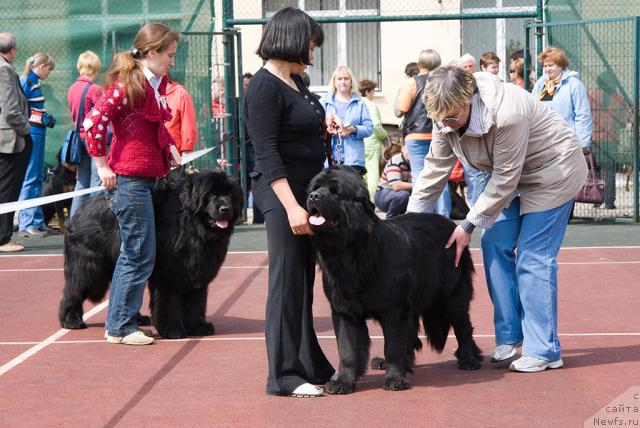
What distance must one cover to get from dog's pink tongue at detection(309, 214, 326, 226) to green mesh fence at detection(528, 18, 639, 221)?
321 inches

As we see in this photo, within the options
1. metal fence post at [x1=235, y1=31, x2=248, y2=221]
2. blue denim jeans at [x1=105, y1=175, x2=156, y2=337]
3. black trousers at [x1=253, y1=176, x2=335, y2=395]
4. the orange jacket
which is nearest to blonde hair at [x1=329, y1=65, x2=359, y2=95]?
the orange jacket

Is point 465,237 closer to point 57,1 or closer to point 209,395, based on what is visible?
point 209,395

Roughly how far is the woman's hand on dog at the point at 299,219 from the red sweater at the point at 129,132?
69.6 inches

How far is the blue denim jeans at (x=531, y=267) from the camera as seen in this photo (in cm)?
562

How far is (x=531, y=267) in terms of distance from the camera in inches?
222

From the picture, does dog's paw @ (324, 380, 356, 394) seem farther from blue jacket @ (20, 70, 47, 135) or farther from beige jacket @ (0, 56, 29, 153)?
blue jacket @ (20, 70, 47, 135)

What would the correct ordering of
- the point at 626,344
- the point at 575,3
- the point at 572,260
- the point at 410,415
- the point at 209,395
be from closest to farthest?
1. the point at 410,415
2. the point at 209,395
3. the point at 626,344
4. the point at 572,260
5. the point at 575,3

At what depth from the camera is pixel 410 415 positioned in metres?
4.86

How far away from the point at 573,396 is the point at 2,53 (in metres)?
7.63

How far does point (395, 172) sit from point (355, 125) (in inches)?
64.5

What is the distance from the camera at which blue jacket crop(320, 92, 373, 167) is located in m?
10.4

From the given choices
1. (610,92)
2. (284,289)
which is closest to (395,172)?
(610,92)

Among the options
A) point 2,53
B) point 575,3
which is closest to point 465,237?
point 2,53

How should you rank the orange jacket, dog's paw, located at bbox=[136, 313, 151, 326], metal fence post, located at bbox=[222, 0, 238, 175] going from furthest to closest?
metal fence post, located at bbox=[222, 0, 238, 175], the orange jacket, dog's paw, located at bbox=[136, 313, 151, 326]
